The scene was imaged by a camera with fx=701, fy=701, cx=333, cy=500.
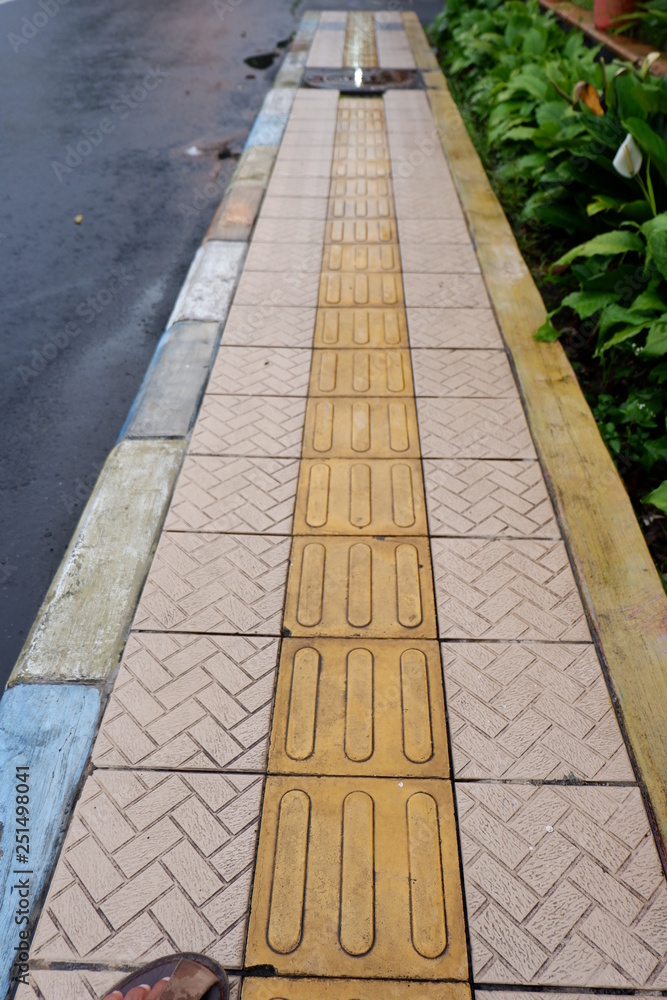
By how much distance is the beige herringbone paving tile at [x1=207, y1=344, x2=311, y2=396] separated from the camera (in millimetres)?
3705

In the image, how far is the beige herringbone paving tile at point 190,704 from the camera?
219cm

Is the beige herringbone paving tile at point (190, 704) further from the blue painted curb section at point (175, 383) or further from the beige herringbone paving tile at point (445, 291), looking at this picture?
the beige herringbone paving tile at point (445, 291)

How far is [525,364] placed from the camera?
3898 millimetres

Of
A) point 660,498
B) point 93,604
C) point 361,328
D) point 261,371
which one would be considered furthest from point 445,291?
point 93,604

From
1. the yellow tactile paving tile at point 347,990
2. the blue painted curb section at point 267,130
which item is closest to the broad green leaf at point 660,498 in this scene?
the yellow tactile paving tile at point 347,990

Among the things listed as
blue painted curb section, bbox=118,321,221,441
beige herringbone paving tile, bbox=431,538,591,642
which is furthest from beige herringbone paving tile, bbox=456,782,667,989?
blue painted curb section, bbox=118,321,221,441

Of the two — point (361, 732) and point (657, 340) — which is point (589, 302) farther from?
point (361, 732)

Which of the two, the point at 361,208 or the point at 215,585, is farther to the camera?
the point at 361,208

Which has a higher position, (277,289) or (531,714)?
(277,289)

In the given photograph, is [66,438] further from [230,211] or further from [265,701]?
[230,211]

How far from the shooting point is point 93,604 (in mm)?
2656

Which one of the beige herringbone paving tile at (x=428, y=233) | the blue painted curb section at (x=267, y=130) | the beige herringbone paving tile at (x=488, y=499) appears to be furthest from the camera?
the blue painted curb section at (x=267, y=130)

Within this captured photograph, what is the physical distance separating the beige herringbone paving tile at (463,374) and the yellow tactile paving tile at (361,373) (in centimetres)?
7

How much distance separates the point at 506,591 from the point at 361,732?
821 millimetres
